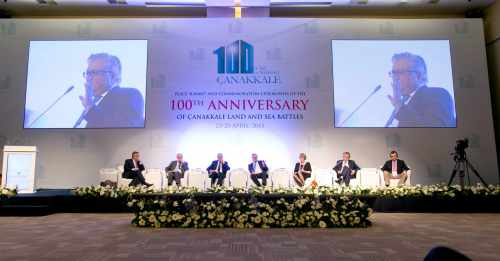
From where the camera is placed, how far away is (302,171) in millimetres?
8828

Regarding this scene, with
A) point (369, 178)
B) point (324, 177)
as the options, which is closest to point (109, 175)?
point (324, 177)

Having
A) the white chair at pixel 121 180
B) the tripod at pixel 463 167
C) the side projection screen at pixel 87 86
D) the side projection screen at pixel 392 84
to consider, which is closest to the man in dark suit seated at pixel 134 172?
the white chair at pixel 121 180

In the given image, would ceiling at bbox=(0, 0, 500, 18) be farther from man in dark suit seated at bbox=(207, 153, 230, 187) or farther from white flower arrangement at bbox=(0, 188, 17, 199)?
white flower arrangement at bbox=(0, 188, 17, 199)

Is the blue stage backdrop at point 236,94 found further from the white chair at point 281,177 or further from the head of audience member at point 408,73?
the white chair at point 281,177

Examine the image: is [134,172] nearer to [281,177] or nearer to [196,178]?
[196,178]

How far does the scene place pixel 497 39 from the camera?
10.2m

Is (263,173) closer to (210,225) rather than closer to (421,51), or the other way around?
(210,225)

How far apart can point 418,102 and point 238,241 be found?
7.61 meters

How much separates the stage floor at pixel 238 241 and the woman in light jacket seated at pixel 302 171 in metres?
3.04

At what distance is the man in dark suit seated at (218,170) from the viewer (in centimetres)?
902

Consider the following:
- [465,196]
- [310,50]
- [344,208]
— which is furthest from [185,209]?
[310,50]

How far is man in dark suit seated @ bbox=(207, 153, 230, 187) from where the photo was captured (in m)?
9.02

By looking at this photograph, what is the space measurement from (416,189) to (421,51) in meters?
4.59

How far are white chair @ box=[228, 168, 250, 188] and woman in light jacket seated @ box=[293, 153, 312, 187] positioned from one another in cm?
120
